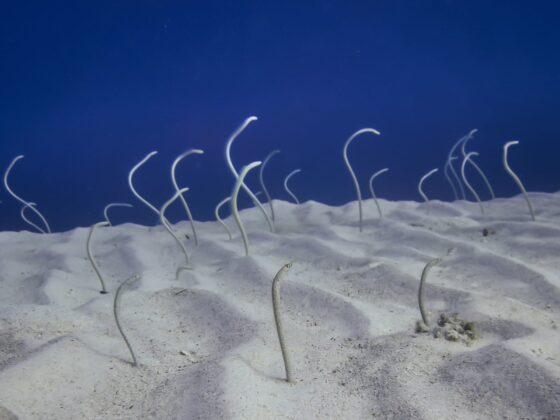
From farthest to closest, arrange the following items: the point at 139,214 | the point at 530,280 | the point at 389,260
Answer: the point at 139,214, the point at 389,260, the point at 530,280

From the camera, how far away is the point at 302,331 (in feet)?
7.66

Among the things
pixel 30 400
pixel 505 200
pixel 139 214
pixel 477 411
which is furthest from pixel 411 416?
pixel 139 214

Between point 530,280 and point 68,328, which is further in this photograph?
point 530,280

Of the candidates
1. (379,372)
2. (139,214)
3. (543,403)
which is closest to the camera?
(543,403)

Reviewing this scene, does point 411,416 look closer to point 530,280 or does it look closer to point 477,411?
point 477,411

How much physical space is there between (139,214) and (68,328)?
10.4 m

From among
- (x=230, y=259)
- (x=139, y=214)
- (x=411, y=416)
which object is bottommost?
(x=139, y=214)

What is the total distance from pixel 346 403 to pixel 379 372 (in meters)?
0.25

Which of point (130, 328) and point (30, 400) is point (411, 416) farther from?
point (130, 328)

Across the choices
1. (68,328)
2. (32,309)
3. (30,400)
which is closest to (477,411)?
(30,400)

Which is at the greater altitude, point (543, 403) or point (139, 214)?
point (543, 403)

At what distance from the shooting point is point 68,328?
2.40 metres

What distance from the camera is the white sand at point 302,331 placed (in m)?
1.65

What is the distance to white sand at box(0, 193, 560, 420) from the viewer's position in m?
1.65
